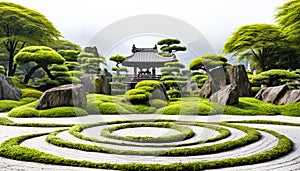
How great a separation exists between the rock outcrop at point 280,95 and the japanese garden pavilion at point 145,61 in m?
8.49

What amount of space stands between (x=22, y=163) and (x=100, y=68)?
19.3m

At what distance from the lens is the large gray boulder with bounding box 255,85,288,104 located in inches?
539

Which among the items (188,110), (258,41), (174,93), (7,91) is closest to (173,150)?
(188,110)

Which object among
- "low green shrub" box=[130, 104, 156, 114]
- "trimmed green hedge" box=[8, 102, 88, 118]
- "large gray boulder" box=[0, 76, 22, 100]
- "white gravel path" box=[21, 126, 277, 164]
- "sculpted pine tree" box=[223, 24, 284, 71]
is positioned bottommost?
"low green shrub" box=[130, 104, 156, 114]

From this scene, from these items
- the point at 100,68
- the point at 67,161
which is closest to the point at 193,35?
the point at 67,161

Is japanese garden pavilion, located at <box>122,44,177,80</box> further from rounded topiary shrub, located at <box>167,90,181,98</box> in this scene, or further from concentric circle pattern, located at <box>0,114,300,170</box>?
concentric circle pattern, located at <box>0,114,300,170</box>

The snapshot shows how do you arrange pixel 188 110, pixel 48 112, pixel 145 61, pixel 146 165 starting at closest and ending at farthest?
pixel 146 165 < pixel 48 112 < pixel 188 110 < pixel 145 61

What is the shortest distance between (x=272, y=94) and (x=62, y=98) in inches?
414

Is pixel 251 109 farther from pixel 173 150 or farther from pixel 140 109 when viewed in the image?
pixel 173 150

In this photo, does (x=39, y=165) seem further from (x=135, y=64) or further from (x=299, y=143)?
(x=135, y=64)

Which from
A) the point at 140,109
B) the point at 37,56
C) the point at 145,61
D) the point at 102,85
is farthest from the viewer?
the point at 145,61

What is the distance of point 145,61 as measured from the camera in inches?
887

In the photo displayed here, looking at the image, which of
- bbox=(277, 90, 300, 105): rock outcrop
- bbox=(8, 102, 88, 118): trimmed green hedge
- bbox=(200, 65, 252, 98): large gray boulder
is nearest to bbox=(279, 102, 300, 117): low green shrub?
bbox=(277, 90, 300, 105): rock outcrop

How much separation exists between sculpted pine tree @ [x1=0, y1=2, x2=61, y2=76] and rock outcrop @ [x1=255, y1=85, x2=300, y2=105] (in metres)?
19.4
